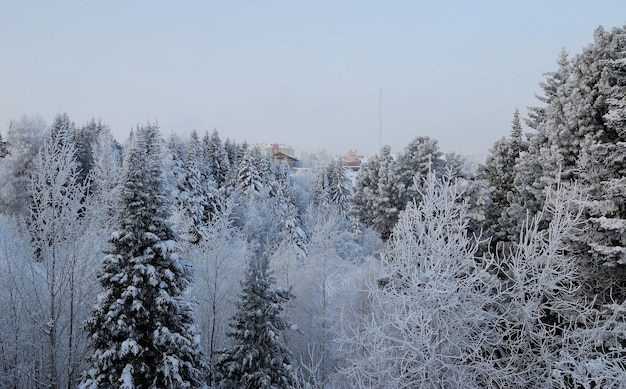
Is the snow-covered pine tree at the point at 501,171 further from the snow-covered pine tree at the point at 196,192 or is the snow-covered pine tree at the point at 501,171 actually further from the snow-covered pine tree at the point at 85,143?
the snow-covered pine tree at the point at 85,143

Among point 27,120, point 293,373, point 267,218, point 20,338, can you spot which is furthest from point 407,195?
point 27,120

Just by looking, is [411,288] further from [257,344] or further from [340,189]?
[340,189]

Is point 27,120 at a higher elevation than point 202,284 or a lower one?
higher

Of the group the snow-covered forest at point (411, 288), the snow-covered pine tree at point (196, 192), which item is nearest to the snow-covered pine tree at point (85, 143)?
the snow-covered pine tree at point (196, 192)

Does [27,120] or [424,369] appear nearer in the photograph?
[424,369]

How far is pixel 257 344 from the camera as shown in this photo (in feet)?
40.2

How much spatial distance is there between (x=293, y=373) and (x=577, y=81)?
11.5 meters

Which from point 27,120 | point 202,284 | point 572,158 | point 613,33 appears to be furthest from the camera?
point 27,120

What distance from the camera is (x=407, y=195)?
66.0 feet

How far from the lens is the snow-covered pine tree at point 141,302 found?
928 centimetres

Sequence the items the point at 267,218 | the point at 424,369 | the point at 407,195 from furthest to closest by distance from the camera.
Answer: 1. the point at 267,218
2. the point at 407,195
3. the point at 424,369

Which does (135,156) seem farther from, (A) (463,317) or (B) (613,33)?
(B) (613,33)

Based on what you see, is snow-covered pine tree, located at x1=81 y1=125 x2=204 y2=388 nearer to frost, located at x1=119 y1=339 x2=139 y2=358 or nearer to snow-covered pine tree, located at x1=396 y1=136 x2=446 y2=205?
frost, located at x1=119 y1=339 x2=139 y2=358

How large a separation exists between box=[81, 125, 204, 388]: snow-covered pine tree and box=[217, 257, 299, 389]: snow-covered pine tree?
2362 mm
